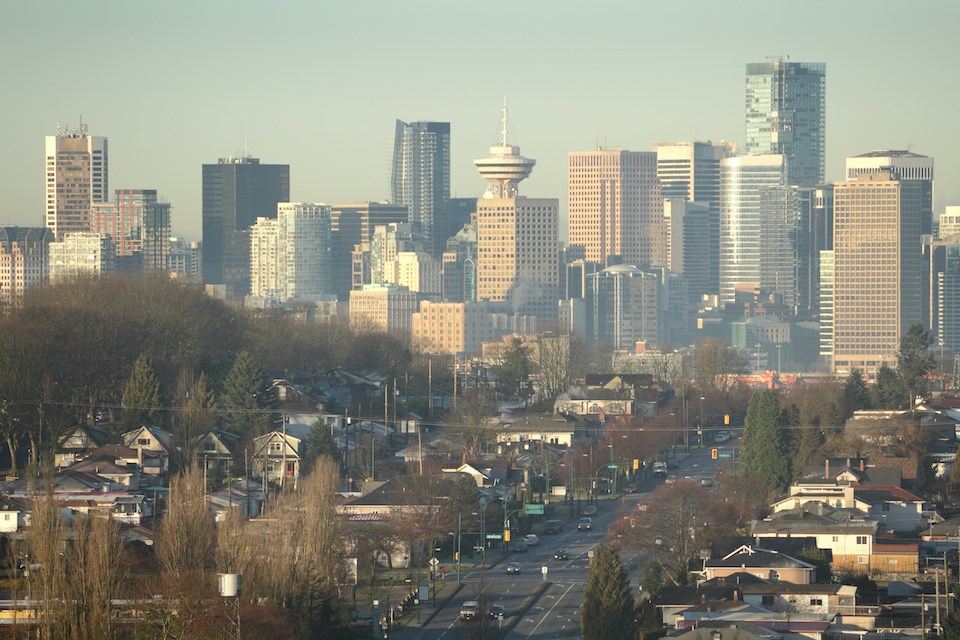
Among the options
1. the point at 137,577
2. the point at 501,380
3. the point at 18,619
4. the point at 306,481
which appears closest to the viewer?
the point at 18,619

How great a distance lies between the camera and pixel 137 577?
5853 centimetres

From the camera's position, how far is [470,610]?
217ft

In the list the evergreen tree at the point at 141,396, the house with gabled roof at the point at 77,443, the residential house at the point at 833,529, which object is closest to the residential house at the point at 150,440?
the house with gabled roof at the point at 77,443

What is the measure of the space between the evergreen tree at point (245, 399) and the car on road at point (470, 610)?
3517cm

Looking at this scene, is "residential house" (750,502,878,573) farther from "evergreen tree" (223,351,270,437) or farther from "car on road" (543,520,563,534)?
"evergreen tree" (223,351,270,437)

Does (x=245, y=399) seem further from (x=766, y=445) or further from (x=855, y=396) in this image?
(x=855, y=396)

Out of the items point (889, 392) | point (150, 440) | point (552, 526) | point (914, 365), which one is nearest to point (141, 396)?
point (150, 440)

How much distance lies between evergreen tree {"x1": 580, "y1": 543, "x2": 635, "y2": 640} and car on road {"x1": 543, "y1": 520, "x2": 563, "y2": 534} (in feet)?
78.4

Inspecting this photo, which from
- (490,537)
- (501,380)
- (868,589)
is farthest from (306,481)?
(501,380)

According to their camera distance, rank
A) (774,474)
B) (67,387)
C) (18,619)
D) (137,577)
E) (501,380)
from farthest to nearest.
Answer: (501,380) < (67,387) < (774,474) < (137,577) < (18,619)

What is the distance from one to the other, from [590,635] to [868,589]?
31.1 feet

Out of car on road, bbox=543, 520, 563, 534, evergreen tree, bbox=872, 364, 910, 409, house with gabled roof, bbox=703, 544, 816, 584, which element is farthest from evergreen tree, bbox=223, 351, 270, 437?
house with gabled roof, bbox=703, 544, 816, 584

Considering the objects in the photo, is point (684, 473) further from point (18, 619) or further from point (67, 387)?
point (18, 619)

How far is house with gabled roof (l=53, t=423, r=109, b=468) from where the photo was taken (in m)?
93.5
